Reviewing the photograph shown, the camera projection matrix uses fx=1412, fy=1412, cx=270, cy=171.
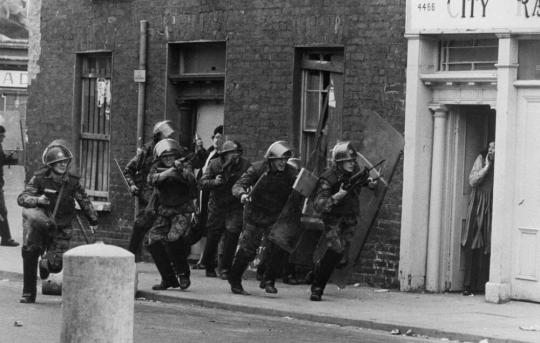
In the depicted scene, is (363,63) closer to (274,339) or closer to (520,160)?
(520,160)

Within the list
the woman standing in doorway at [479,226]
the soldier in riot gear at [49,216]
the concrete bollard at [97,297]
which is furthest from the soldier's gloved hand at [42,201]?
the concrete bollard at [97,297]

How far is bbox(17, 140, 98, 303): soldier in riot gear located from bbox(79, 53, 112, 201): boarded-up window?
6.34 m

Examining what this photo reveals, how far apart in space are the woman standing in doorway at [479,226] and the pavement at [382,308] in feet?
1.12

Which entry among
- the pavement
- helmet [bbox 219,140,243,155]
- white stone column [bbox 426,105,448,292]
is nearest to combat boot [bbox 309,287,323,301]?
the pavement

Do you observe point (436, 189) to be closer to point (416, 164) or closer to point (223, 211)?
point (416, 164)

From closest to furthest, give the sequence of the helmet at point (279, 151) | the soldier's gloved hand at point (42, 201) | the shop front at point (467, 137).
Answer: the soldier's gloved hand at point (42, 201) < the shop front at point (467, 137) < the helmet at point (279, 151)

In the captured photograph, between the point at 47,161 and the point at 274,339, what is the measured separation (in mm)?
3992

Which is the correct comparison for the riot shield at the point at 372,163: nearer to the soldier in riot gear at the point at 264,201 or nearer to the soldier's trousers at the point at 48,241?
the soldier in riot gear at the point at 264,201

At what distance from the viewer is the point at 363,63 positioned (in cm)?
1806

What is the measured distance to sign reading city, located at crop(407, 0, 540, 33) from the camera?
1622 centimetres

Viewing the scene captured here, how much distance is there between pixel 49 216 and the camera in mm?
15852

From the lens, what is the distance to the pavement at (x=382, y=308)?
45.9 ft

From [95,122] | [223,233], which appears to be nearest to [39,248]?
[223,233]

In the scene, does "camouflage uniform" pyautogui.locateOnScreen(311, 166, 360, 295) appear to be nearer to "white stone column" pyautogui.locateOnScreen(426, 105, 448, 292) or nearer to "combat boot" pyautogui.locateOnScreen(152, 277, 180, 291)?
"white stone column" pyautogui.locateOnScreen(426, 105, 448, 292)
